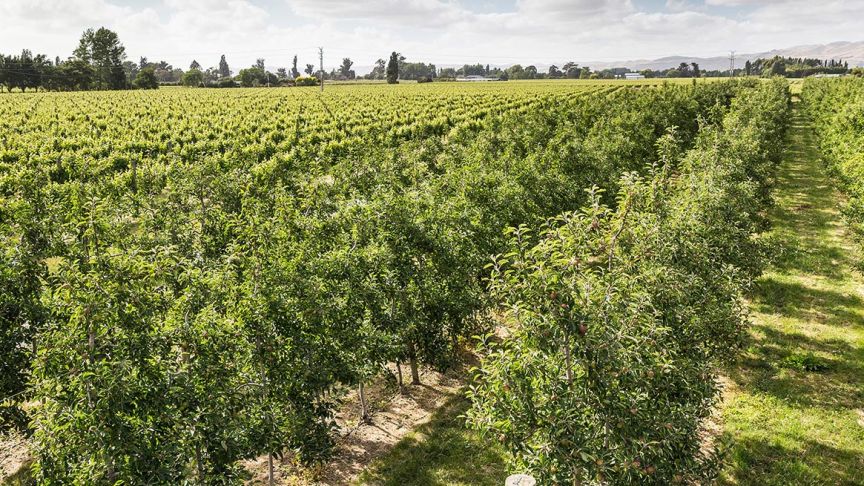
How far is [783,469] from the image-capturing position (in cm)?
1159

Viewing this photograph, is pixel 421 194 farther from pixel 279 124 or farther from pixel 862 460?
pixel 279 124

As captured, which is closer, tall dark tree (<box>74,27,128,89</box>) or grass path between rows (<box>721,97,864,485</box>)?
grass path between rows (<box>721,97,864,485</box>)

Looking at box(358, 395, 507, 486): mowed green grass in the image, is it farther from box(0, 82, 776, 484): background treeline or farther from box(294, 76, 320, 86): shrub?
box(294, 76, 320, 86): shrub

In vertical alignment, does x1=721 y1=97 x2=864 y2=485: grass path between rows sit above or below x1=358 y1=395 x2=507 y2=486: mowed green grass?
above

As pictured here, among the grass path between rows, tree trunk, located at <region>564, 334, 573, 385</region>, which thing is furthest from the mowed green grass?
the grass path between rows

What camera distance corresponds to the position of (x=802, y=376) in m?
15.2

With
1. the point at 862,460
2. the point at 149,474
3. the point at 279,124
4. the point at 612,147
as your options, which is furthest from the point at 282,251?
the point at 279,124

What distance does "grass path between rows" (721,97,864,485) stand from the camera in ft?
38.7

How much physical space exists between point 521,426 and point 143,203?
13.0 m

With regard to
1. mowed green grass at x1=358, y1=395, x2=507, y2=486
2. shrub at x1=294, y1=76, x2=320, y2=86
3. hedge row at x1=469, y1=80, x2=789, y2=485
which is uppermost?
shrub at x1=294, y1=76, x2=320, y2=86

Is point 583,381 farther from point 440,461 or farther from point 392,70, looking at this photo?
point 392,70

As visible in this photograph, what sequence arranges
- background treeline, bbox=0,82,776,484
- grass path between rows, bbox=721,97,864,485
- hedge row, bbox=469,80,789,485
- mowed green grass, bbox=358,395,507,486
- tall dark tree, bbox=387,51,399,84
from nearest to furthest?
background treeline, bbox=0,82,776,484 → hedge row, bbox=469,80,789,485 → mowed green grass, bbox=358,395,507,486 → grass path between rows, bbox=721,97,864,485 → tall dark tree, bbox=387,51,399,84

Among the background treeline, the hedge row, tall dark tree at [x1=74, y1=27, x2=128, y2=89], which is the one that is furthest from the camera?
tall dark tree at [x1=74, y1=27, x2=128, y2=89]

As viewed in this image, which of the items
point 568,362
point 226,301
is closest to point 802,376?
point 568,362
